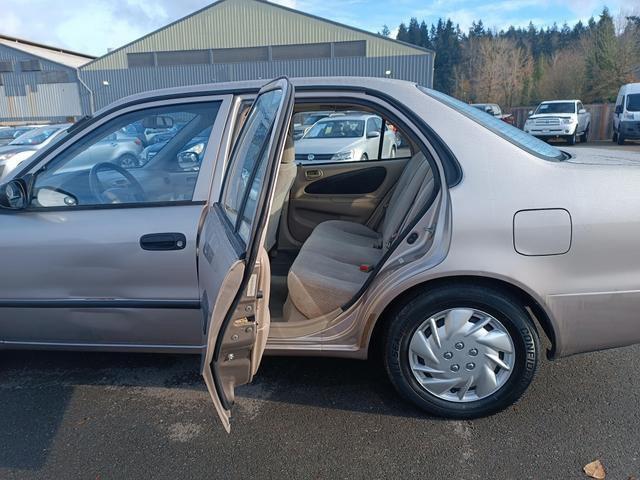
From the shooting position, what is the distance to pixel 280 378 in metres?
3.03

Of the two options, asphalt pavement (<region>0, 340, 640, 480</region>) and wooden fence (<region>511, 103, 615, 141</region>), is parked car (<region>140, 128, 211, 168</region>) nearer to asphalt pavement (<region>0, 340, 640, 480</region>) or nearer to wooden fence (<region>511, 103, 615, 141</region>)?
asphalt pavement (<region>0, 340, 640, 480</region>)

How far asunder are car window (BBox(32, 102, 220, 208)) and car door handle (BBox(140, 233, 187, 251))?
22 cm

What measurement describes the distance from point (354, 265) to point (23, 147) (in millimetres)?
11926

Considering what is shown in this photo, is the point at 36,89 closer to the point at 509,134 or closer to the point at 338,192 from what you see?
the point at 338,192

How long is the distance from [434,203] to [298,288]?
838 mm

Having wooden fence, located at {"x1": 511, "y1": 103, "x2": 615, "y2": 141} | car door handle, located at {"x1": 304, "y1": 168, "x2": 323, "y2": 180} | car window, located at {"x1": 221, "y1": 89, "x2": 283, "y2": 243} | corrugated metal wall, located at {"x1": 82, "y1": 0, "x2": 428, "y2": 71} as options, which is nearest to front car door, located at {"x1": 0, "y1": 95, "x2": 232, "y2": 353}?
car window, located at {"x1": 221, "y1": 89, "x2": 283, "y2": 243}

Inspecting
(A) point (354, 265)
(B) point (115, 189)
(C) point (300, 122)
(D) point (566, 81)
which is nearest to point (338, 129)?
(C) point (300, 122)

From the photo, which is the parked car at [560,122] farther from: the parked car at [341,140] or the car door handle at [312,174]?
the car door handle at [312,174]

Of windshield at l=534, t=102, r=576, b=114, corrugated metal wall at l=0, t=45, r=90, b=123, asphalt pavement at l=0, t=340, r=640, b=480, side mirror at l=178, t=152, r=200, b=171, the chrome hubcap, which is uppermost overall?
corrugated metal wall at l=0, t=45, r=90, b=123

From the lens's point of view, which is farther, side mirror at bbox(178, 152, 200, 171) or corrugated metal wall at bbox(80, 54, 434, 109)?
corrugated metal wall at bbox(80, 54, 434, 109)

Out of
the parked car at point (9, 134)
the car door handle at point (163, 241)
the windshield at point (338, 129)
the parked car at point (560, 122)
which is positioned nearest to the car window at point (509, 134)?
the car door handle at point (163, 241)

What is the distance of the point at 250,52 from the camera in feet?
109

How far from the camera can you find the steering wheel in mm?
2696

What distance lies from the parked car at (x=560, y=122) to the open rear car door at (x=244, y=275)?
1880 centimetres
